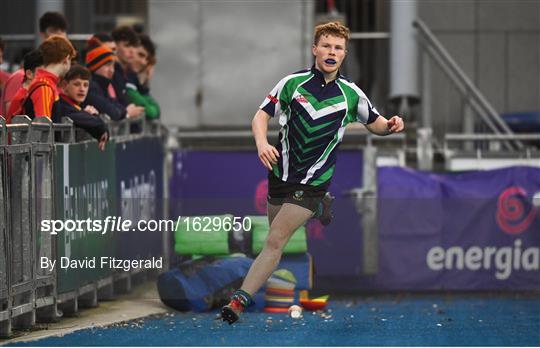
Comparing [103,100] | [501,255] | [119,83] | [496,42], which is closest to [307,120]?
[103,100]

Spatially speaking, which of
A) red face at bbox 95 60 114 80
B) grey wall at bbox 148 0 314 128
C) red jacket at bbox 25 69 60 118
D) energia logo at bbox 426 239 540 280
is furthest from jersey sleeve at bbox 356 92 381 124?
grey wall at bbox 148 0 314 128

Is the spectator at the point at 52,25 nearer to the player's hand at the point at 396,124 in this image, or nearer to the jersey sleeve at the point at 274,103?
the jersey sleeve at the point at 274,103

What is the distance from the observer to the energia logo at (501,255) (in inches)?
561

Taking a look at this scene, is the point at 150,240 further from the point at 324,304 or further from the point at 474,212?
the point at 474,212

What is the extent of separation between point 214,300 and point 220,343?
5.85 ft

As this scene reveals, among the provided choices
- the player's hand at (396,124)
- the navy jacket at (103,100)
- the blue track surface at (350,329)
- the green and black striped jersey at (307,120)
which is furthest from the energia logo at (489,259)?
the player's hand at (396,124)

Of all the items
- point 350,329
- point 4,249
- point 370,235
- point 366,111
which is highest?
point 366,111

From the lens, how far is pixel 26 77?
40.4 ft

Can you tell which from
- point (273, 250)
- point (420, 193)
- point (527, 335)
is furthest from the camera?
point (420, 193)

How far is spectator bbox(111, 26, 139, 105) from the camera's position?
1477 centimetres

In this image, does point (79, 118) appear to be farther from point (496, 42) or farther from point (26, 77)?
point (496, 42)

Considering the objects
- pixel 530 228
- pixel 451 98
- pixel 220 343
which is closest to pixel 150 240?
pixel 220 343

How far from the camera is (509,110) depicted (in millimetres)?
19781

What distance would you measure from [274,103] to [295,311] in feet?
8.74
